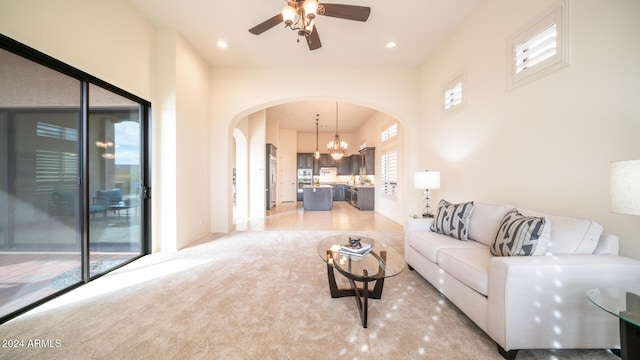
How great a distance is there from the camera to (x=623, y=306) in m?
1.15

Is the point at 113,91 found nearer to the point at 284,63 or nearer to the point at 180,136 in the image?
the point at 180,136

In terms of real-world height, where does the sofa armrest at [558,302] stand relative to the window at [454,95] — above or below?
below

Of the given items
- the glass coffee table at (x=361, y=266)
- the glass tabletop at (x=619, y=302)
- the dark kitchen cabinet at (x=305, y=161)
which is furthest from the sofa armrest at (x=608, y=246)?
the dark kitchen cabinet at (x=305, y=161)

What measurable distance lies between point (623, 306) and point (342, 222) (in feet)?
16.8

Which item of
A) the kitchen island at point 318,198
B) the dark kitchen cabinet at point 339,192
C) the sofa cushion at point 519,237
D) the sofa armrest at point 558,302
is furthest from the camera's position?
the dark kitchen cabinet at point 339,192

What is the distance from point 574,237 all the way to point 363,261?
1.62 metres

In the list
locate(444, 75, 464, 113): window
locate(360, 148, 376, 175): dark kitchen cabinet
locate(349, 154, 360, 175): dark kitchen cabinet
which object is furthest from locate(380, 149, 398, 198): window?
locate(444, 75, 464, 113): window

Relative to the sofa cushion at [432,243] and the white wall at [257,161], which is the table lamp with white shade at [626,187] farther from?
the white wall at [257,161]

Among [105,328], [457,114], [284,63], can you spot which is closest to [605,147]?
[457,114]

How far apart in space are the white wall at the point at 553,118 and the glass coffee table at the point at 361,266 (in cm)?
165

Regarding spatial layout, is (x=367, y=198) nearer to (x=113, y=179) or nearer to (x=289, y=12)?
(x=289, y=12)

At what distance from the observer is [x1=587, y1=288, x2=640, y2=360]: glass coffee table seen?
1.07m

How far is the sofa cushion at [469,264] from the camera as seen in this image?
171 centimetres

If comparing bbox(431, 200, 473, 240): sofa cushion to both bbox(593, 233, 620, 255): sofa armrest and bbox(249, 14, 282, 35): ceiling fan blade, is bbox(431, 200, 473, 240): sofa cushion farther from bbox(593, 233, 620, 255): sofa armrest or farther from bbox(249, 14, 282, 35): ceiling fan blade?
bbox(249, 14, 282, 35): ceiling fan blade
